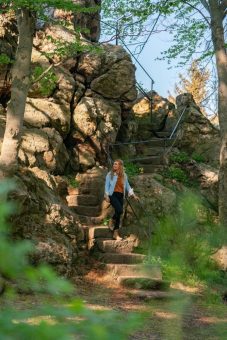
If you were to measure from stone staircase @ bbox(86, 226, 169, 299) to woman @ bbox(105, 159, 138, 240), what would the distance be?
251 millimetres

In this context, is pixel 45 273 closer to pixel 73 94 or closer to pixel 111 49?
pixel 73 94

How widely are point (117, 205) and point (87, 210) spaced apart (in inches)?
57.7

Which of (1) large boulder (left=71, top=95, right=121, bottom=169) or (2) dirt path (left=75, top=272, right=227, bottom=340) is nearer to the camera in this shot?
(2) dirt path (left=75, top=272, right=227, bottom=340)

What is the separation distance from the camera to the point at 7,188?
2.60 feet

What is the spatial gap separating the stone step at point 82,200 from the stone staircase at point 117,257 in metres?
1.30

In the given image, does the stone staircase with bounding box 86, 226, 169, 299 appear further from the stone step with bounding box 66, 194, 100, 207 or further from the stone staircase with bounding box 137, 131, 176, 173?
the stone staircase with bounding box 137, 131, 176, 173

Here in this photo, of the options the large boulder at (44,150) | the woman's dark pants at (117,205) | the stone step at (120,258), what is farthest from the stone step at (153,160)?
the stone step at (120,258)

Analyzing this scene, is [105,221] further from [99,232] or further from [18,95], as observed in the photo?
[18,95]

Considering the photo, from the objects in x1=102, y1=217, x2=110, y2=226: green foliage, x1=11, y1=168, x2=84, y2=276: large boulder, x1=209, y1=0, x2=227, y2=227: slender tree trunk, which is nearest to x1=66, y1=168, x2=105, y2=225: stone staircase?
x1=102, y1=217, x2=110, y2=226: green foliage

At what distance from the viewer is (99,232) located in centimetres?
1078

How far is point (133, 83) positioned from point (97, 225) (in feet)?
19.2

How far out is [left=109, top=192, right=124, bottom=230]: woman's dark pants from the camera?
10586 millimetres

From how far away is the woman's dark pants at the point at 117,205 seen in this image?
10.6 meters

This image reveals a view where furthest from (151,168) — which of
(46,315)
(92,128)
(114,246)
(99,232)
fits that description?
(46,315)
